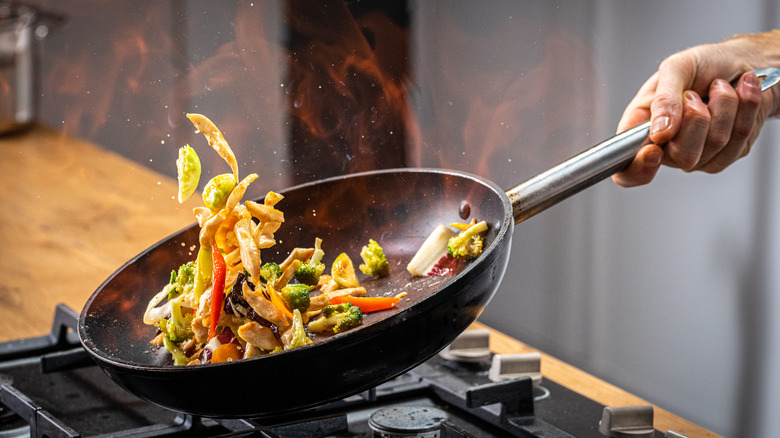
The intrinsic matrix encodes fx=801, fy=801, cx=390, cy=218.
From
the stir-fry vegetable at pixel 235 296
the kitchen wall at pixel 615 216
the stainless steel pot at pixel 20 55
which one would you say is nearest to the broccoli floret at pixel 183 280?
the stir-fry vegetable at pixel 235 296

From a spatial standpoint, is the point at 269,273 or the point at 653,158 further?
the point at 653,158

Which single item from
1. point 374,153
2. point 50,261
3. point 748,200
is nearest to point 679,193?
point 748,200

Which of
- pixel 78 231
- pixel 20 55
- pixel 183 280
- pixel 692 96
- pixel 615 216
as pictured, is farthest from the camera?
pixel 20 55

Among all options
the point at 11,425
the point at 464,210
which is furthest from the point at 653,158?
the point at 11,425

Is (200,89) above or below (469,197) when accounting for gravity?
above

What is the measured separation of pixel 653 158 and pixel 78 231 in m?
1.57

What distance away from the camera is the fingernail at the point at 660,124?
1202 mm

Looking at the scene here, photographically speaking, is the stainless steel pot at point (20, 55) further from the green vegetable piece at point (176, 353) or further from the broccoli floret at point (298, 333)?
the broccoli floret at point (298, 333)

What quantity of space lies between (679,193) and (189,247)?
3.68 feet

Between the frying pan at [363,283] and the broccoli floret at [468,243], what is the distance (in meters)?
0.01

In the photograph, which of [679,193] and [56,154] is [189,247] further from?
[56,154]

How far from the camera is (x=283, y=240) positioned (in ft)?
3.78

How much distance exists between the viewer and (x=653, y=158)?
120cm

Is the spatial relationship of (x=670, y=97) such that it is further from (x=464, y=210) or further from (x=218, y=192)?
(x=218, y=192)
